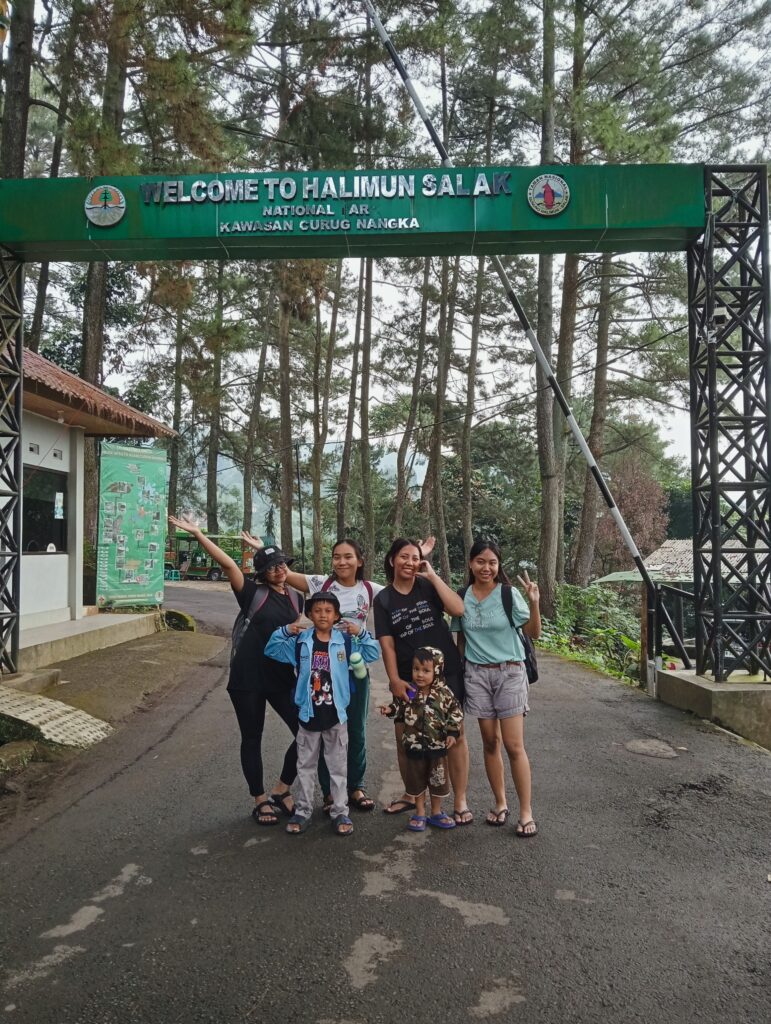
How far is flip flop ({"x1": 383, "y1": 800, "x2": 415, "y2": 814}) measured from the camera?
441 centimetres

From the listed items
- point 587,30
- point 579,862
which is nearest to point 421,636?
point 579,862

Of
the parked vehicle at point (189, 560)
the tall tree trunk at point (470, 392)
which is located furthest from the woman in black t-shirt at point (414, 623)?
the parked vehicle at point (189, 560)

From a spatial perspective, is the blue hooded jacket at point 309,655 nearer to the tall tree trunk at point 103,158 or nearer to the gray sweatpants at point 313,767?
the gray sweatpants at point 313,767

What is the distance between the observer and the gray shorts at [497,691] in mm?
4199

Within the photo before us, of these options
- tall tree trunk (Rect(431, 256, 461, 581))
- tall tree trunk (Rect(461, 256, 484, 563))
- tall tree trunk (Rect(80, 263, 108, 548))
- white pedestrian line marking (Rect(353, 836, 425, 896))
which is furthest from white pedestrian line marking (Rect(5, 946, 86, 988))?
tall tree trunk (Rect(461, 256, 484, 563))

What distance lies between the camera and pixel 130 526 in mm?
12602

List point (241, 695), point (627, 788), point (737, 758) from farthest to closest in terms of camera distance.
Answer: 1. point (737, 758)
2. point (627, 788)
3. point (241, 695)

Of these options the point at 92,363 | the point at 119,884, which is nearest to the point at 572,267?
the point at 92,363

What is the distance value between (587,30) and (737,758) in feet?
46.9

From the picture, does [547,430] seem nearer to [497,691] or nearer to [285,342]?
[285,342]

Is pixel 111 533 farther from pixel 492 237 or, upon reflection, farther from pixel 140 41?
pixel 492 237

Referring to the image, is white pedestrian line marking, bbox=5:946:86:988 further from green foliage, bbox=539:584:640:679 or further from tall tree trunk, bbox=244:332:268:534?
tall tree trunk, bbox=244:332:268:534

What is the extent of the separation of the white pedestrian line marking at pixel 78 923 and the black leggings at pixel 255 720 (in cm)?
119

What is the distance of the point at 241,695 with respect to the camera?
428cm
